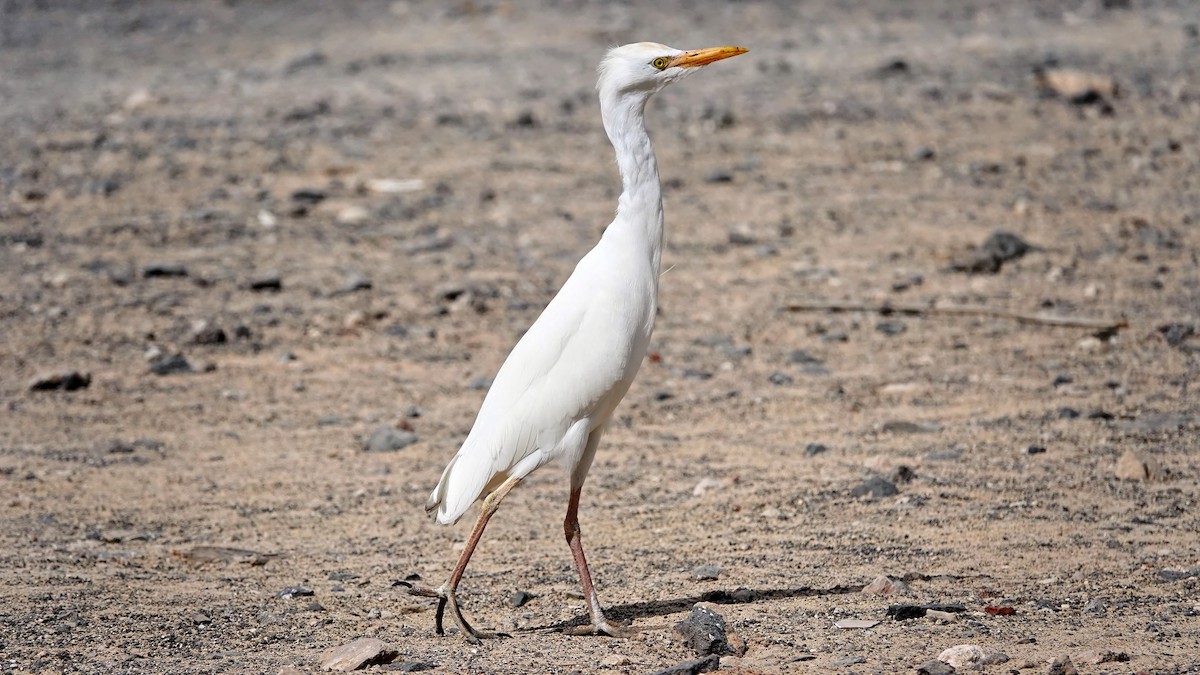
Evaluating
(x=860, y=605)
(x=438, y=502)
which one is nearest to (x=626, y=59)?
(x=438, y=502)

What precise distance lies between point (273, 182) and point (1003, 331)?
6.24 metres

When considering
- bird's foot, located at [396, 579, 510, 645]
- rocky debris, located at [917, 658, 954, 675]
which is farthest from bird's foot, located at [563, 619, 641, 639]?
rocky debris, located at [917, 658, 954, 675]

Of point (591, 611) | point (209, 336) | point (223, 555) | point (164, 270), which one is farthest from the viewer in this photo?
point (164, 270)

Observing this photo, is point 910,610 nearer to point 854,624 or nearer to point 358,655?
point 854,624

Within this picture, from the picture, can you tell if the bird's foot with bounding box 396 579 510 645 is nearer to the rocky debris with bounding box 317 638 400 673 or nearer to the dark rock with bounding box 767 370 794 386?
the rocky debris with bounding box 317 638 400 673

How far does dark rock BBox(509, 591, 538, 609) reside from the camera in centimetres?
528

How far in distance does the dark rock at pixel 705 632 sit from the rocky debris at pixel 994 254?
5.58 metres

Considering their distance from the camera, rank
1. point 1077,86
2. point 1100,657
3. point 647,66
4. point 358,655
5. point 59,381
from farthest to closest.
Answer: point 1077,86 → point 59,381 → point 647,66 → point 358,655 → point 1100,657

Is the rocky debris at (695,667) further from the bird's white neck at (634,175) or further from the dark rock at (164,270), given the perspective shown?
the dark rock at (164,270)

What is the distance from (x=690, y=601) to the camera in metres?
5.18

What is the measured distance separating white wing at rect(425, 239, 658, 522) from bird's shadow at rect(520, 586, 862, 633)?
596 mm

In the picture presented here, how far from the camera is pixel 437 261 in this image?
1011cm

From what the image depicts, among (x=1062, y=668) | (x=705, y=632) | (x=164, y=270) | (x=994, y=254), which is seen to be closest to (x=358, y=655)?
(x=705, y=632)

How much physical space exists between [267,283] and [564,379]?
5.17 m
